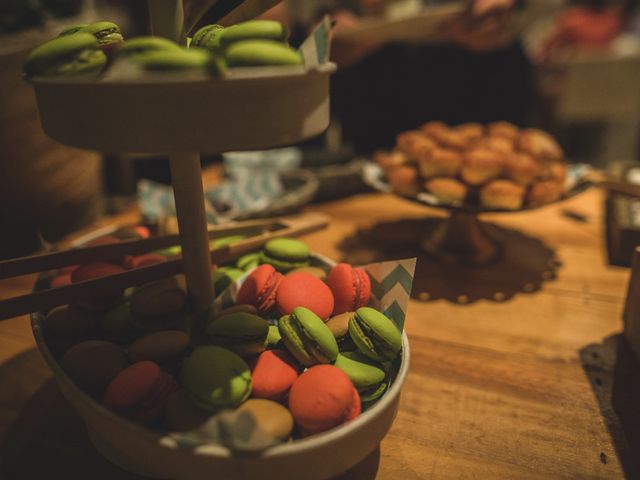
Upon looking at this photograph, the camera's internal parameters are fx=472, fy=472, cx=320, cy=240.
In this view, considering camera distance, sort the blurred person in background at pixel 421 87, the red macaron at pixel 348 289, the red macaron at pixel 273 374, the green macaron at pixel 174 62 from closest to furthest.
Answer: the green macaron at pixel 174 62, the red macaron at pixel 273 374, the red macaron at pixel 348 289, the blurred person in background at pixel 421 87

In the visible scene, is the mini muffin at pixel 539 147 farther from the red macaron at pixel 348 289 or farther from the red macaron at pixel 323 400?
the red macaron at pixel 323 400

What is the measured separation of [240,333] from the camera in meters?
0.46

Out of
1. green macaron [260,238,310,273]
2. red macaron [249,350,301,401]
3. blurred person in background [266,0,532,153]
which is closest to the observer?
red macaron [249,350,301,401]

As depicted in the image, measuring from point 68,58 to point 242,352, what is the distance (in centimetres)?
30

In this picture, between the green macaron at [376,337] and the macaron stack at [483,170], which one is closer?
the green macaron at [376,337]

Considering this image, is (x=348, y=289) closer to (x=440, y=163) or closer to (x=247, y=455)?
(x=247, y=455)

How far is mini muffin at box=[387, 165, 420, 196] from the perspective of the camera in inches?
37.1

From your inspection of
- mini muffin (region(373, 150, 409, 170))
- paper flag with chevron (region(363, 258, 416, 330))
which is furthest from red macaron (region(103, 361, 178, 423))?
mini muffin (region(373, 150, 409, 170))

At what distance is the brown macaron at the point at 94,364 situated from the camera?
1.46ft

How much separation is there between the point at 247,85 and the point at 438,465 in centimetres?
43

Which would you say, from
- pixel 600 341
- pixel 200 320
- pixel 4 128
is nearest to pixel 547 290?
pixel 600 341

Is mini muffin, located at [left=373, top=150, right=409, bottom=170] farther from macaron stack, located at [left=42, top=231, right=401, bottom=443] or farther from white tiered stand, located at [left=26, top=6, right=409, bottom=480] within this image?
white tiered stand, located at [left=26, top=6, right=409, bottom=480]

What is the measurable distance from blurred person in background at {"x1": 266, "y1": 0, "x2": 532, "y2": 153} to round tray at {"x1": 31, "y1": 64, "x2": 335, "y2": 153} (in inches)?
66.1

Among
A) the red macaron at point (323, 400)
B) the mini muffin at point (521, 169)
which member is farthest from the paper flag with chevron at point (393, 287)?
the mini muffin at point (521, 169)
